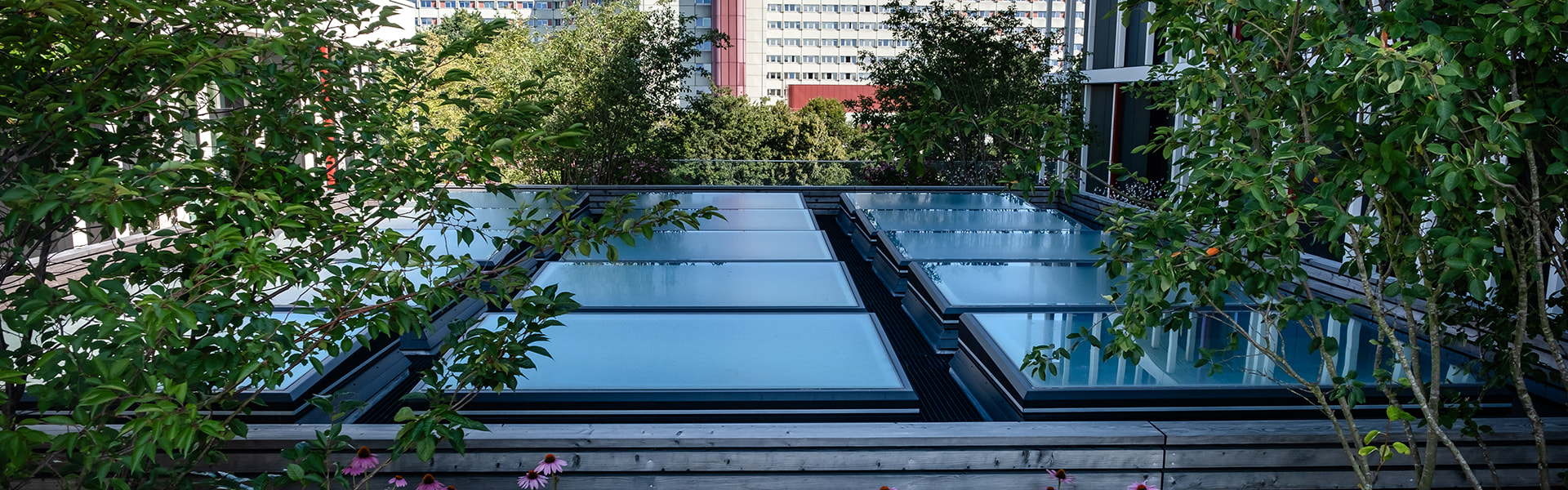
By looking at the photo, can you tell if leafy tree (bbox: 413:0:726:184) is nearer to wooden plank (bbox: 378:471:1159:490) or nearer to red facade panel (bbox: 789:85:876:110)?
wooden plank (bbox: 378:471:1159:490)

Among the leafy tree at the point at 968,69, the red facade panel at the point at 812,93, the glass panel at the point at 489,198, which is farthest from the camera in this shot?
the red facade panel at the point at 812,93

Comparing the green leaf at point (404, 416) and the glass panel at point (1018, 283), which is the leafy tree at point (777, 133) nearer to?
the glass panel at point (1018, 283)

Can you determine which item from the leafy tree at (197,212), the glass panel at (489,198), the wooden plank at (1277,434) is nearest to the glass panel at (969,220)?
the glass panel at (489,198)

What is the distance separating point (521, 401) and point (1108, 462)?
1898 millimetres

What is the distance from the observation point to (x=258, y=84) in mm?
2416

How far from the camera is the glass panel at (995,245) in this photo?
642 cm

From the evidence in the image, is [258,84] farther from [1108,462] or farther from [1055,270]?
[1055,270]

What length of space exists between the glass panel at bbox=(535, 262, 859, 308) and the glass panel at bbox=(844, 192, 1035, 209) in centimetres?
358

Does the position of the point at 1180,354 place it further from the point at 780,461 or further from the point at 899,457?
the point at 780,461

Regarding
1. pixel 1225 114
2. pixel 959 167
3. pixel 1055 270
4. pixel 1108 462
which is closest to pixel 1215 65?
pixel 1225 114

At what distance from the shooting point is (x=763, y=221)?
8250 mm

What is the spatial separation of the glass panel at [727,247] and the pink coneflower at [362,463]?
3.08m

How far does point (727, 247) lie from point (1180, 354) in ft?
11.6

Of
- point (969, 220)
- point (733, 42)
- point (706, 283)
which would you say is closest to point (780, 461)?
point (706, 283)
